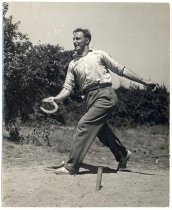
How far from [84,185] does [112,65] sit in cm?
152

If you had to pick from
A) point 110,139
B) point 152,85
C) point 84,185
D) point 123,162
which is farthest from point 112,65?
point 84,185

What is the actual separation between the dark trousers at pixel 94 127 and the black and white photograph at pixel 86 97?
0.5 inches

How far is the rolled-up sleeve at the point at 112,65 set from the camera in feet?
19.2

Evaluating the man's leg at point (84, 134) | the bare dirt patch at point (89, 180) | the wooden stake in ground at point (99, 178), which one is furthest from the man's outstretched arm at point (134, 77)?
the wooden stake in ground at point (99, 178)

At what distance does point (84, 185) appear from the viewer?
5457 mm

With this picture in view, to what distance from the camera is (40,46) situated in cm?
646

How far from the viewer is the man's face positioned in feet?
19.4

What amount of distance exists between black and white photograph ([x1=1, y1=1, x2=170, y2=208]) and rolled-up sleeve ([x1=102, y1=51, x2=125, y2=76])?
13 mm

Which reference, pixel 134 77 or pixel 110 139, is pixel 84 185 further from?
pixel 134 77

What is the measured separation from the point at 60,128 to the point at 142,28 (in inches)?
70.3

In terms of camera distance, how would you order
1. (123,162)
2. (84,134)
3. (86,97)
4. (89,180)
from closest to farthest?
(89,180), (84,134), (86,97), (123,162)

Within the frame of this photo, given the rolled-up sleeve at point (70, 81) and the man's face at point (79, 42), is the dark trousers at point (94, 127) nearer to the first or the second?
the rolled-up sleeve at point (70, 81)

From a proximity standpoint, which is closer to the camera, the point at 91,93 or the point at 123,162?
the point at 91,93

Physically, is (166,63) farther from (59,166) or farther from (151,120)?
(59,166)
